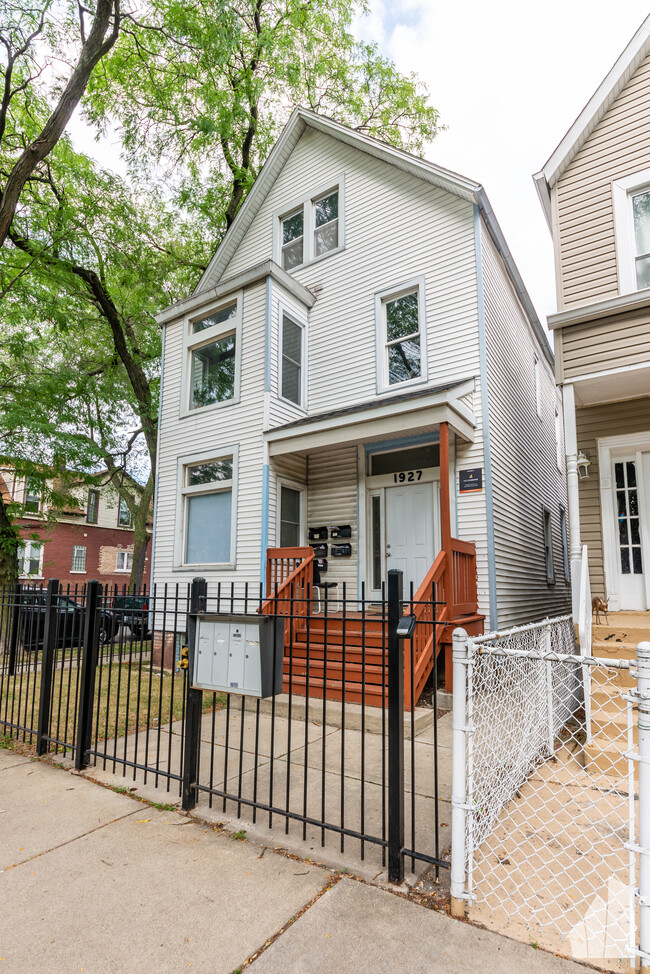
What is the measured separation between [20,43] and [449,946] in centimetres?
1259

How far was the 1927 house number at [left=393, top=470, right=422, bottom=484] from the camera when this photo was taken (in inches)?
342

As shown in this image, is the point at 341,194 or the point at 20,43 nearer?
the point at 20,43

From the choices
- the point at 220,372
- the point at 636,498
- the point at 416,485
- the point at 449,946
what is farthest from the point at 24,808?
the point at 220,372

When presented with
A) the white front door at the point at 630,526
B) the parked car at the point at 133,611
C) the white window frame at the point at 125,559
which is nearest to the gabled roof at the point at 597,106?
the white front door at the point at 630,526

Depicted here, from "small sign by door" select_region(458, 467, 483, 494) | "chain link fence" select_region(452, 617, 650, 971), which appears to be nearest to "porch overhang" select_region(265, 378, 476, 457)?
"small sign by door" select_region(458, 467, 483, 494)

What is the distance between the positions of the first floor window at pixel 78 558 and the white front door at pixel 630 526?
25.9m

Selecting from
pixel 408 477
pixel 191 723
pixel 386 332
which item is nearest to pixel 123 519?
pixel 386 332

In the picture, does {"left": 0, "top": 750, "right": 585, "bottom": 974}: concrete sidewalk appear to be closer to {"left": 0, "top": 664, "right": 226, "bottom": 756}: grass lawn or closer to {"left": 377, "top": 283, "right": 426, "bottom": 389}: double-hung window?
{"left": 0, "top": 664, "right": 226, "bottom": 756}: grass lawn

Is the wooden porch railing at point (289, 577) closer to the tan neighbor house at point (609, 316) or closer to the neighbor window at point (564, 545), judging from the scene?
the tan neighbor house at point (609, 316)

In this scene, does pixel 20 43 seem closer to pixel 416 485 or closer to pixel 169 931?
pixel 416 485

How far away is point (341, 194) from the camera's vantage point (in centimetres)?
1033

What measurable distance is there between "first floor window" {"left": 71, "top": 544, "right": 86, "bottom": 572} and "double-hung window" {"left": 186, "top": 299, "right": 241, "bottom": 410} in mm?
19680

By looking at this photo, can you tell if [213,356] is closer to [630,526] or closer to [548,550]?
[630,526]

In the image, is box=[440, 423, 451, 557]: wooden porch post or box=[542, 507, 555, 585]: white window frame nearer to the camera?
→ box=[440, 423, 451, 557]: wooden porch post
